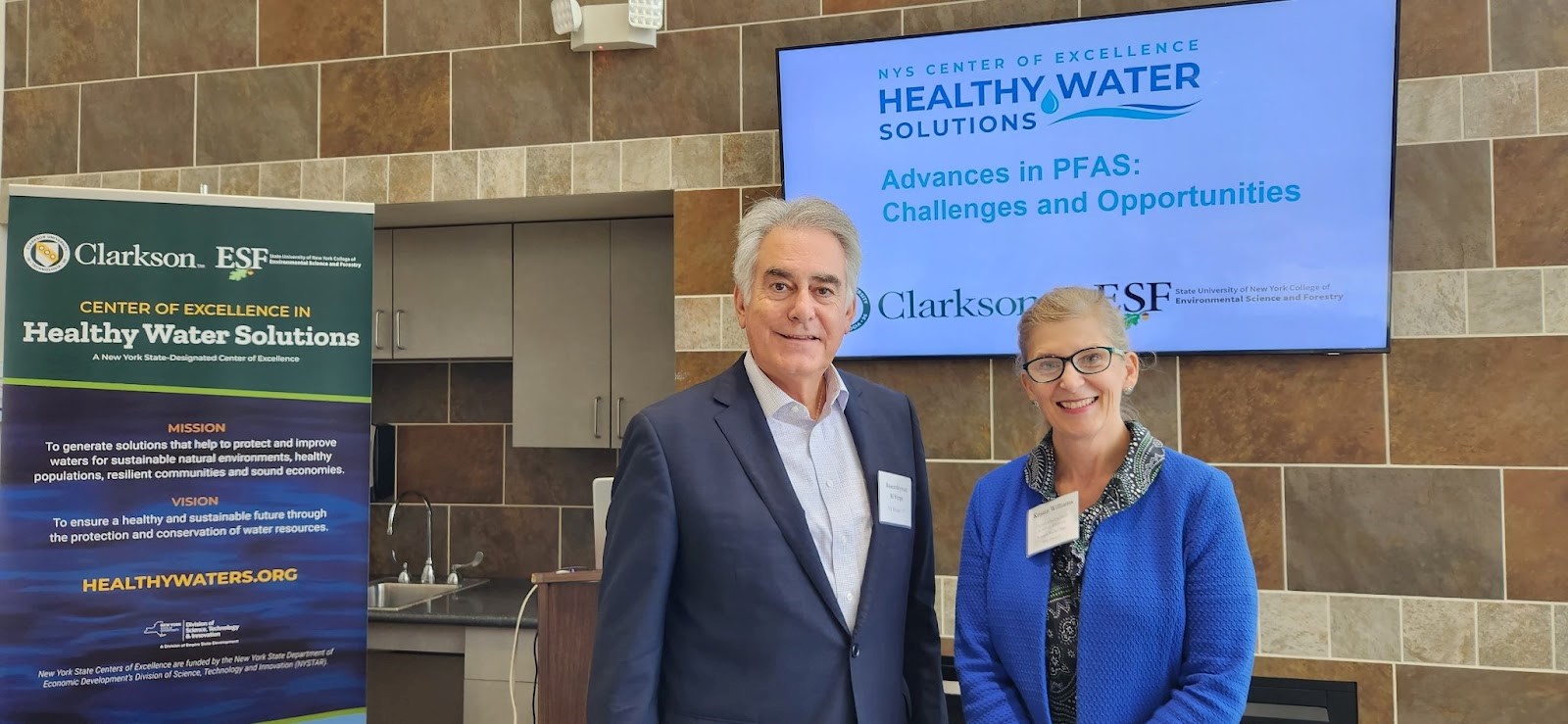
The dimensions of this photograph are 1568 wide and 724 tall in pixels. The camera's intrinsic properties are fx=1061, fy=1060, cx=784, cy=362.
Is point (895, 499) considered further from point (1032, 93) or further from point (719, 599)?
point (1032, 93)

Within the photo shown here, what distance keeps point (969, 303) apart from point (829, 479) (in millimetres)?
1592

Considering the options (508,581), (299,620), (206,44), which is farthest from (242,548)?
(206,44)

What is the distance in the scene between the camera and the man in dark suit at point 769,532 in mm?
1525

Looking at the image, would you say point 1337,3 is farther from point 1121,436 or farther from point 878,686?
point 878,686

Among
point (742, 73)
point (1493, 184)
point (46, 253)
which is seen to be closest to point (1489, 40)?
point (1493, 184)

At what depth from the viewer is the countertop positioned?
3.63 meters

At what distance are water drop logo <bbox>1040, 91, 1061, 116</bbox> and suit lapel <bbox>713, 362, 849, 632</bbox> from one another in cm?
175

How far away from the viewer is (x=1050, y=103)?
9.94 feet

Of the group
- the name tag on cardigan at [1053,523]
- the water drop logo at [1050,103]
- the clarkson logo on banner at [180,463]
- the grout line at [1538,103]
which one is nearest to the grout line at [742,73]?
the water drop logo at [1050,103]

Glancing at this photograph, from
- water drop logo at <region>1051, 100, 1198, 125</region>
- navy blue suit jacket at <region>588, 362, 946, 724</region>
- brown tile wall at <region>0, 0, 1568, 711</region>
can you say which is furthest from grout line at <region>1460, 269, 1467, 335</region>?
navy blue suit jacket at <region>588, 362, 946, 724</region>

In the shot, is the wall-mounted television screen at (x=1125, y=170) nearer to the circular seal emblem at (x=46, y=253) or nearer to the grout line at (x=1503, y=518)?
the grout line at (x=1503, y=518)

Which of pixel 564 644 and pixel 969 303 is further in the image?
pixel 969 303

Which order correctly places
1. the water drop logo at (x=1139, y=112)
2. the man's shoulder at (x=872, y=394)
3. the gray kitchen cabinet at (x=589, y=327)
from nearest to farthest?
the man's shoulder at (x=872, y=394) → the water drop logo at (x=1139, y=112) → the gray kitchen cabinet at (x=589, y=327)

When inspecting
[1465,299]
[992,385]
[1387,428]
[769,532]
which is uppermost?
[1465,299]
